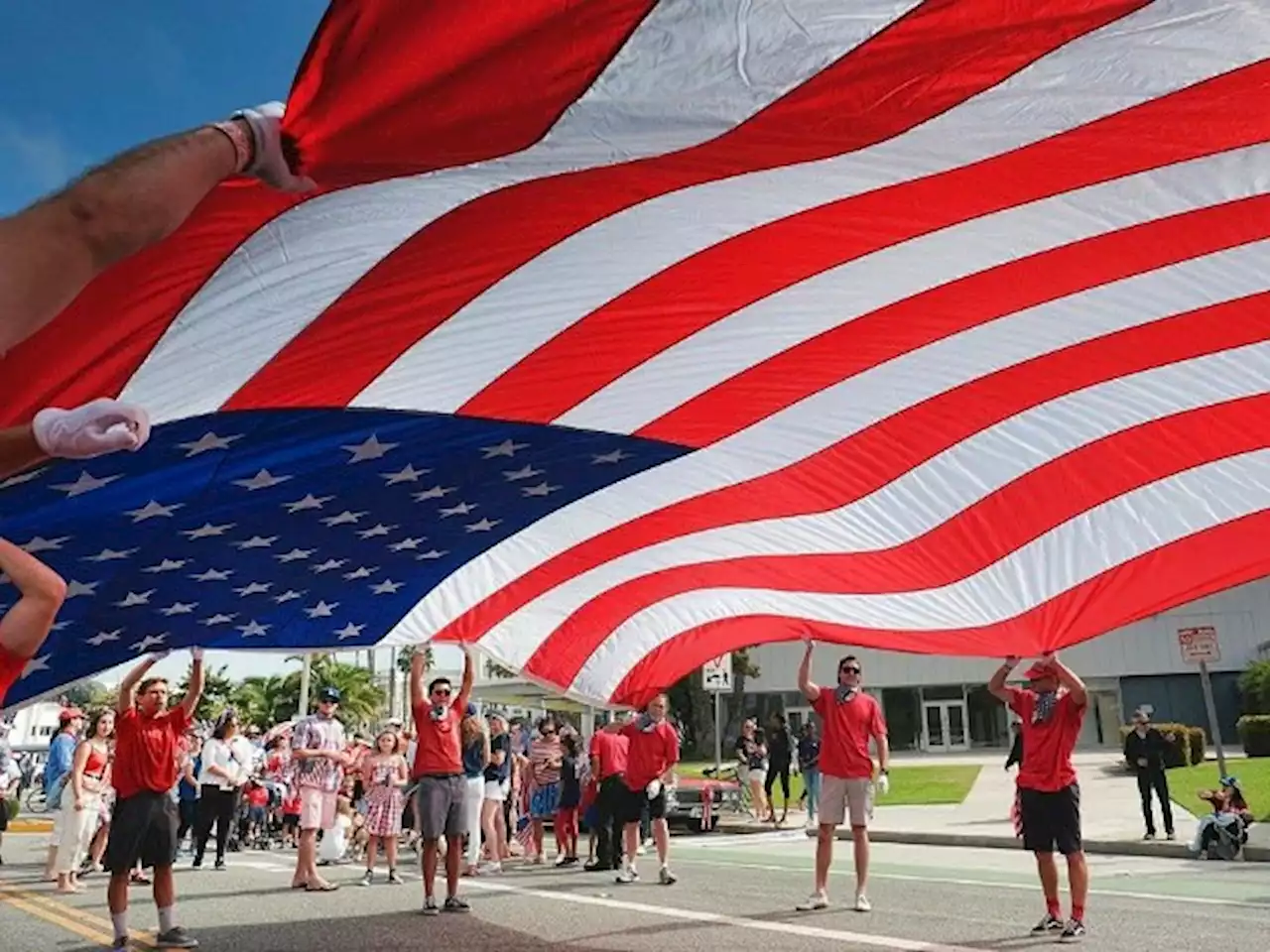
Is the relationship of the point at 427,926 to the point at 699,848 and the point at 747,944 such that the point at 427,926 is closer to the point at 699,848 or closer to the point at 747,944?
the point at 747,944

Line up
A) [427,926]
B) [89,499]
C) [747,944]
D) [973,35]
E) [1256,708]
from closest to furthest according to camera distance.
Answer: [973,35] → [89,499] → [747,944] → [427,926] → [1256,708]

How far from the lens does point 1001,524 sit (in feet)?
19.8

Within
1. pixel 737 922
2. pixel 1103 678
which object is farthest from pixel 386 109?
pixel 1103 678

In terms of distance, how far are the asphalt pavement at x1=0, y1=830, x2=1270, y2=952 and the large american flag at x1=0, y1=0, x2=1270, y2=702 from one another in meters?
1.87

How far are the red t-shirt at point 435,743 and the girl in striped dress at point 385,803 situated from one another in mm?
3271

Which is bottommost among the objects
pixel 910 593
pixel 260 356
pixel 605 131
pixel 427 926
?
pixel 427 926

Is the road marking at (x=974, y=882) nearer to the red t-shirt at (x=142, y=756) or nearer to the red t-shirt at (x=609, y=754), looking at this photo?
the red t-shirt at (x=609, y=754)

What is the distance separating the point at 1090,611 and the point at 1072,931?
6.28 feet

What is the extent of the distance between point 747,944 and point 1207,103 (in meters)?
5.02

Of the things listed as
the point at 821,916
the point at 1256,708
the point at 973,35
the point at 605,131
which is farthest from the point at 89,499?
Answer: the point at 1256,708

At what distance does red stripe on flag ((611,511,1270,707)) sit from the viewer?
235 inches

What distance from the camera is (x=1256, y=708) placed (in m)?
34.7

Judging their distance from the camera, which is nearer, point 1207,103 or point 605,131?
point 605,131

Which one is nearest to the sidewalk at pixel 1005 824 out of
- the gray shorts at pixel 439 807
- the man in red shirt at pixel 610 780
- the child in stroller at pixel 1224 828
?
the child in stroller at pixel 1224 828
